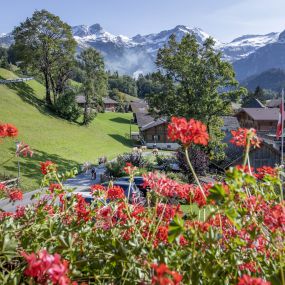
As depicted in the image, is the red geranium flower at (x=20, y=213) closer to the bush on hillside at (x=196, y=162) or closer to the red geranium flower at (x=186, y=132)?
the red geranium flower at (x=186, y=132)

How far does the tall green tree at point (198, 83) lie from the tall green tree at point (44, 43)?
24.8 m

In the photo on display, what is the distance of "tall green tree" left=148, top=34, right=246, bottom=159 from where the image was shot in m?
32.3

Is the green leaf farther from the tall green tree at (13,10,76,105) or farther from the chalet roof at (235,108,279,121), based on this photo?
the chalet roof at (235,108,279,121)

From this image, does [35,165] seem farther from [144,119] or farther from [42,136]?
[144,119]

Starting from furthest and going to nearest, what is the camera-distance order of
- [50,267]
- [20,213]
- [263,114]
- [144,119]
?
[144,119] < [263,114] < [20,213] < [50,267]

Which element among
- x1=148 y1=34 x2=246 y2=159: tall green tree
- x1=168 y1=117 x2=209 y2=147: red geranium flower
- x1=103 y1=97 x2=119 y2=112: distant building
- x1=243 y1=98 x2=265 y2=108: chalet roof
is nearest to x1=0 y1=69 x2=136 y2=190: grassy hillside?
x1=148 y1=34 x2=246 y2=159: tall green tree

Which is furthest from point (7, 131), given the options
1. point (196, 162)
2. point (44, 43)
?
point (44, 43)

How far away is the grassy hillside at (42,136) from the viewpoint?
33250 millimetres

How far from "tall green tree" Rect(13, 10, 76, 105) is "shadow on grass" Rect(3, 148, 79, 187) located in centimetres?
2078

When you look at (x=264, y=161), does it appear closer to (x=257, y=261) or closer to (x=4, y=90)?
(x=257, y=261)

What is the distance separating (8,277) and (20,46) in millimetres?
55435

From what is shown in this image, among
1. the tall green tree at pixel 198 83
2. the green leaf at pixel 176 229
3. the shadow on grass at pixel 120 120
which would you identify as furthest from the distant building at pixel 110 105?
the green leaf at pixel 176 229

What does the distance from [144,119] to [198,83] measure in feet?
151

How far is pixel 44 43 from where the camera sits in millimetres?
53156
